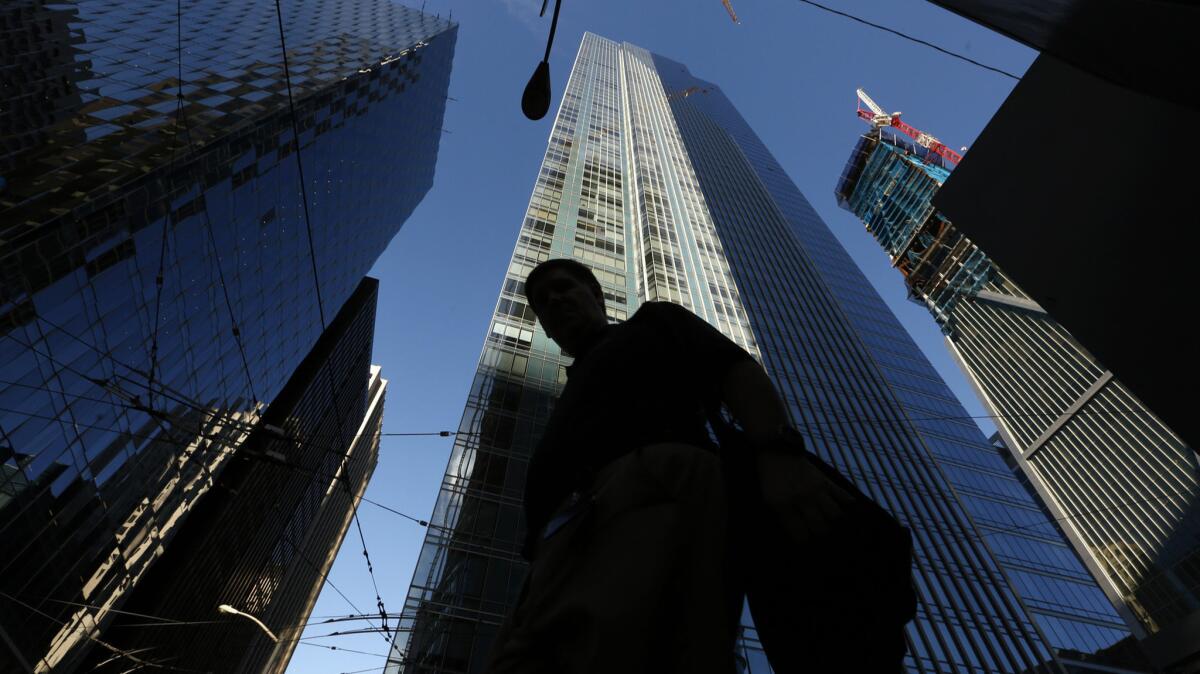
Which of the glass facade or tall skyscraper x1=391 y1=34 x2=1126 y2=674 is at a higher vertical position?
tall skyscraper x1=391 y1=34 x2=1126 y2=674

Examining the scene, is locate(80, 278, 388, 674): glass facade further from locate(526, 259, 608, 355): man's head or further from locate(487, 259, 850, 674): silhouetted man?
locate(487, 259, 850, 674): silhouetted man

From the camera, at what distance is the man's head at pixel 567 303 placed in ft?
8.89

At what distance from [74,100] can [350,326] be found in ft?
119

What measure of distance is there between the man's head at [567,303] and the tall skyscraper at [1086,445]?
19.5 metres

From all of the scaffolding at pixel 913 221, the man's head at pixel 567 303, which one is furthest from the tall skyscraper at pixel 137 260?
the scaffolding at pixel 913 221

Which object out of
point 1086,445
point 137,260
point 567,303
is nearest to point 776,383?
point 1086,445

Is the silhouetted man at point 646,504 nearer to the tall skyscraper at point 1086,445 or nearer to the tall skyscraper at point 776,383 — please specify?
the tall skyscraper at point 776,383

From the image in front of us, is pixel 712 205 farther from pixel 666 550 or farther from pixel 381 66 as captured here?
pixel 666 550

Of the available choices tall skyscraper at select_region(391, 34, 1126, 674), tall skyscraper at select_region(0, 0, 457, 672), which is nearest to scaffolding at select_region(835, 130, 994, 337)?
tall skyscraper at select_region(391, 34, 1126, 674)

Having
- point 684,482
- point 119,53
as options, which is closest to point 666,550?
point 684,482

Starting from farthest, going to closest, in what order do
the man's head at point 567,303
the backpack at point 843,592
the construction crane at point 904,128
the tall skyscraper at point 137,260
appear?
the construction crane at point 904,128, the tall skyscraper at point 137,260, the man's head at point 567,303, the backpack at point 843,592

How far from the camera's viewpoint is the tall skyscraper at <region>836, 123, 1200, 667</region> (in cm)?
2798

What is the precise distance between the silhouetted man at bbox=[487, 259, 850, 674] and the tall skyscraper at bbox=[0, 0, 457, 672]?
1213 cm

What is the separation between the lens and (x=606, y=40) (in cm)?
12512
